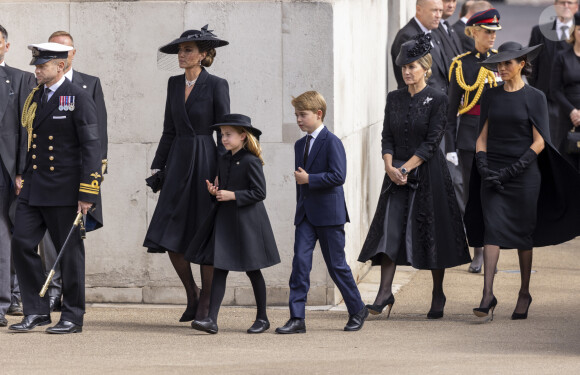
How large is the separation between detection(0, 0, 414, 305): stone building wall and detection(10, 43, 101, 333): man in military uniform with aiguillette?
1377mm

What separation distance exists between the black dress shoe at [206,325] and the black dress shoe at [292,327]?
43 cm

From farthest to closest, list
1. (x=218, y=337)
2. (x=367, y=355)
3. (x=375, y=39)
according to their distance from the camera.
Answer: (x=375, y=39)
(x=218, y=337)
(x=367, y=355)

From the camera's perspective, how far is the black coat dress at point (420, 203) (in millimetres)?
9781

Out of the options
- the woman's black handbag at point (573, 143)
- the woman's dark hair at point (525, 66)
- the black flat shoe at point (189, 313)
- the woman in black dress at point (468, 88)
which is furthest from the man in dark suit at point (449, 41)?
the black flat shoe at point (189, 313)

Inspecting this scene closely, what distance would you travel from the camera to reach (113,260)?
10719 millimetres

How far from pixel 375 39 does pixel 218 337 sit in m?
4.65

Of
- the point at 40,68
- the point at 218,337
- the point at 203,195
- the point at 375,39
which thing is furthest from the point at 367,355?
the point at 375,39

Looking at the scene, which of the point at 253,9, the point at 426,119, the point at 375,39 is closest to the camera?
the point at 426,119

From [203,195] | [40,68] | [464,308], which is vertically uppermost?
[40,68]

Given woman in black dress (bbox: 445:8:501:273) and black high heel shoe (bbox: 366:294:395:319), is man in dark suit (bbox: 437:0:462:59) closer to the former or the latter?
woman in black dress (bbox: 445:8:501:273)

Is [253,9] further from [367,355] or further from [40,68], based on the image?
[367,355]

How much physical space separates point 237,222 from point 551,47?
5.23 metres

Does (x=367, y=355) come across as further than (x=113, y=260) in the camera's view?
No

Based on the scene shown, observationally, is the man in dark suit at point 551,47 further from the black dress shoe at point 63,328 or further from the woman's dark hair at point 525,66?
the black dress shoe at point 63,328
